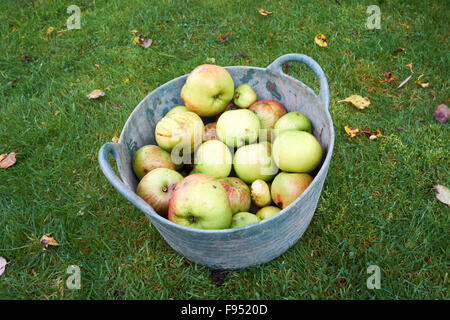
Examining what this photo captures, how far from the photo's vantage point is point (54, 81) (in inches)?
130

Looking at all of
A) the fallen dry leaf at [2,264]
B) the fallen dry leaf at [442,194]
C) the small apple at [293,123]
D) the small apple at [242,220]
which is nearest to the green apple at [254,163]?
the small apple at [293,123]

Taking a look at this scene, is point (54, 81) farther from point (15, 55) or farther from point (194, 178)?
point (194, 178)

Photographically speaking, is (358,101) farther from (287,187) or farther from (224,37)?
(224,37)

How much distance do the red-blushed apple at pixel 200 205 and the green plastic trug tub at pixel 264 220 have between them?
0.10 m

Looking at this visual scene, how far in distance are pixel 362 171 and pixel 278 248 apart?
3.11ft

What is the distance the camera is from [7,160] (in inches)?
104

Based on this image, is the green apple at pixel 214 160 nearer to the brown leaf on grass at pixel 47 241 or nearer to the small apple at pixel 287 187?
the small apple at pixel 287 187

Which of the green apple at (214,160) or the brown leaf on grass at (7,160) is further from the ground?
the green apple at (214,160)

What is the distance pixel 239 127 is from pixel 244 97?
1.13 ft

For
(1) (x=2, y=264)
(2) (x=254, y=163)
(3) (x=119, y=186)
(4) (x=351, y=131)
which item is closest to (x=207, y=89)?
(2) (x=254, y=163)

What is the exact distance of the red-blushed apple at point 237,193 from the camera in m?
1.86

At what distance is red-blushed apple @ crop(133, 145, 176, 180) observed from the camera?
6.62 feet
